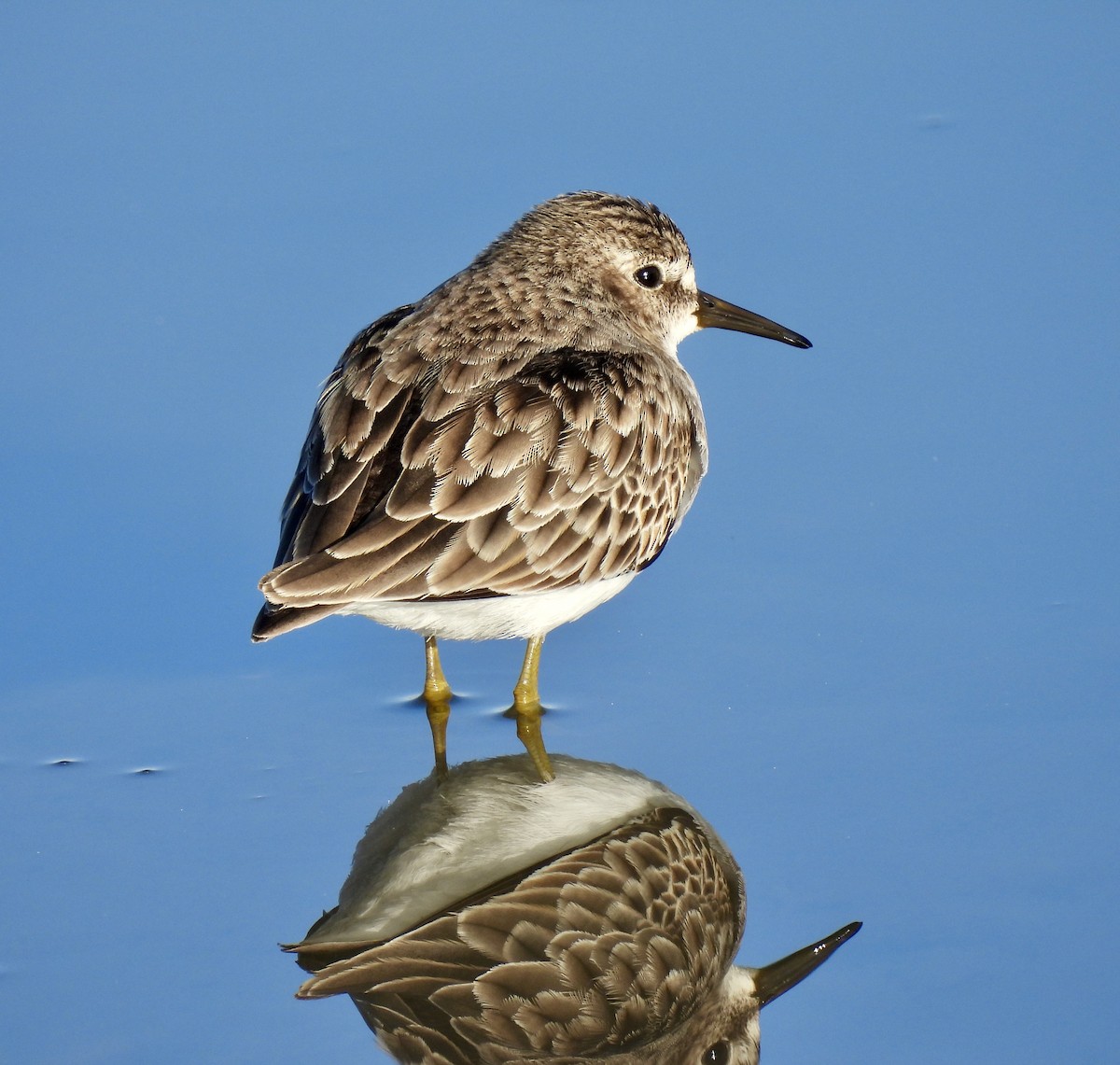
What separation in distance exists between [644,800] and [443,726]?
3.32 feet

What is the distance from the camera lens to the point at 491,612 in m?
6.80

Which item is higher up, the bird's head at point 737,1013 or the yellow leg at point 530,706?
the yellow leg at point 530,706

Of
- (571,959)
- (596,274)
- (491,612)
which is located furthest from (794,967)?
(596,274)

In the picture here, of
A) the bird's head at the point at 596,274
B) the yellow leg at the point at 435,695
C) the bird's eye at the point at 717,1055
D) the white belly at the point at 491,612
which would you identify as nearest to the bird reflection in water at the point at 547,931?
the bird's eye at the point at 717,1055

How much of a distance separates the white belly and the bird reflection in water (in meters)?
0.56

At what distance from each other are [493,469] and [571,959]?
193 centimetres

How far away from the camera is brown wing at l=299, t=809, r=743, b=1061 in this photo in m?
5.33

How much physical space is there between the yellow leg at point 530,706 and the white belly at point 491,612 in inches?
5.0

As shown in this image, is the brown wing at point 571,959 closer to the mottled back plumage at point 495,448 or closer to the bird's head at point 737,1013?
the bird's head at point 737,1013

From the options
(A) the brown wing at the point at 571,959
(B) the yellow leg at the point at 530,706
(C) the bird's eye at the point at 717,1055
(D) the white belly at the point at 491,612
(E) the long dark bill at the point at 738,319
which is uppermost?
(E) the long dark bill at the point at 738,319

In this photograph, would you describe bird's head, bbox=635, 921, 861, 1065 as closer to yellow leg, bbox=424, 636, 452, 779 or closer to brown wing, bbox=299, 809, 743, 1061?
brown wing, bbox=299, 809, 743, 1061

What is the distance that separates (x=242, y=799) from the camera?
655 centimetres

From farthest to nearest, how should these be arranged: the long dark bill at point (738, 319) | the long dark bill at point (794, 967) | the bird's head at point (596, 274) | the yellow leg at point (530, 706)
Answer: the long dark bill at point (738, 319)
the bird's head at point (596, 274)
the yellow leg at point (530, 706)
the long dark bill at point (794, 967)

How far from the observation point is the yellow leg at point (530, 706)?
6.95m
